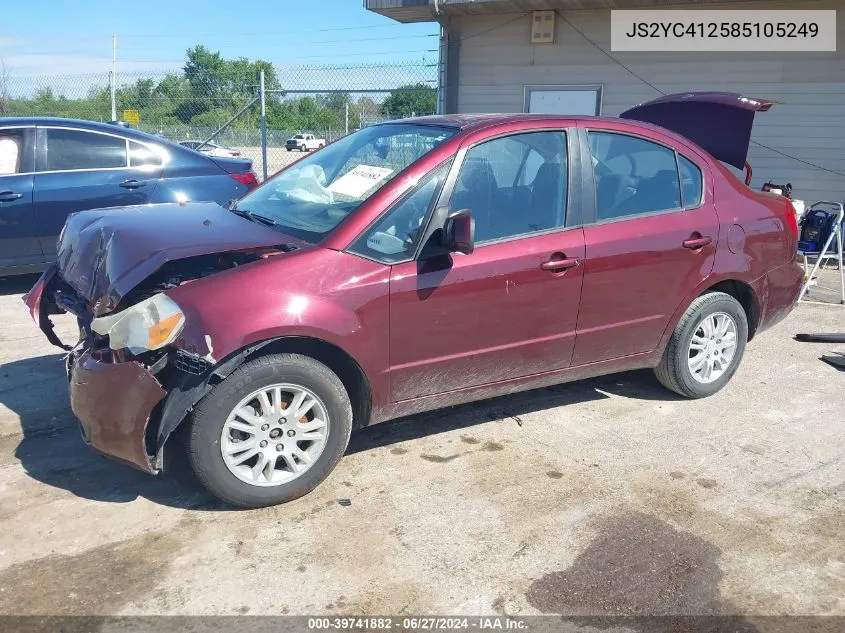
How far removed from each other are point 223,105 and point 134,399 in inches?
508

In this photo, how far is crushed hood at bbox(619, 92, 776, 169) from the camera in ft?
21.0

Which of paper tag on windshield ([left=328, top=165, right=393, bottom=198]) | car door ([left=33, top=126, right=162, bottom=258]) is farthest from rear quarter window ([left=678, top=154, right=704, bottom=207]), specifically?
car door ([left=33, top=126, right=162, bottom=258])

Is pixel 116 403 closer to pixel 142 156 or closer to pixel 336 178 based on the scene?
pixel 336 178

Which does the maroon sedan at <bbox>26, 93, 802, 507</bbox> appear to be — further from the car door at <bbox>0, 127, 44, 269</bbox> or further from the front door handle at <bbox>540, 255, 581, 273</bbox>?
the car door at <bbox>0, 127, 44, 269</bbox>

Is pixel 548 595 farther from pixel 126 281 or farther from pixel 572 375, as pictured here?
pixel 126 281

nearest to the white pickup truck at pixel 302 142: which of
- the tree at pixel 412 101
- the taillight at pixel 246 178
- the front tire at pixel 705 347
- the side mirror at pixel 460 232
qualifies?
the tree at pixel 412 101

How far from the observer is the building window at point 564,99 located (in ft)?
37.1

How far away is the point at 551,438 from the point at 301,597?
1887 millimetres

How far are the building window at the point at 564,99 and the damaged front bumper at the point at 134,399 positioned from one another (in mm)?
9398

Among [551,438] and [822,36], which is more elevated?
[822,36]

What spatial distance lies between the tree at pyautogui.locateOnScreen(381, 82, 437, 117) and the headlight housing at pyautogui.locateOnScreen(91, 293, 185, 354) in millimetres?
8852

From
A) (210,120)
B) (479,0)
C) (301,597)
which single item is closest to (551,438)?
(301,597)

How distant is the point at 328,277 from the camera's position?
3.35 meters

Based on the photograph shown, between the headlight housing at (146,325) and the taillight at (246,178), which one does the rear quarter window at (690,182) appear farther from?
the taillight at (246,178)
